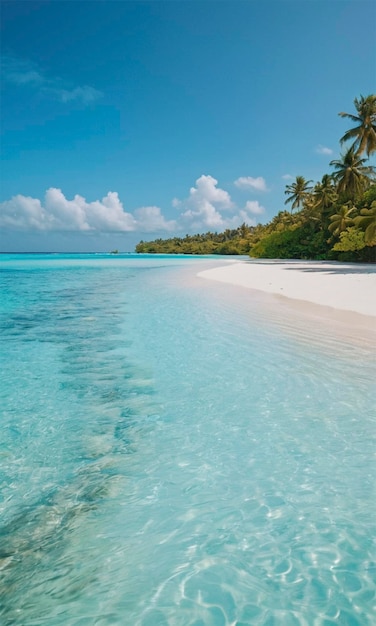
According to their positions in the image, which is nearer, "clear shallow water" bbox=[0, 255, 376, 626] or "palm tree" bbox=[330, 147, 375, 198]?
"clear shallow water" bbox=[0, 255, 376, 626]

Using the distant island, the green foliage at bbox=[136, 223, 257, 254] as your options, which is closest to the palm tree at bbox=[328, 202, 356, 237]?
the distant island

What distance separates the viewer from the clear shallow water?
198 centimetres

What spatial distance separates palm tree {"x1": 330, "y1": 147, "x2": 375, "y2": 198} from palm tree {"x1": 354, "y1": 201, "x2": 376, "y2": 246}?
6.16 metres

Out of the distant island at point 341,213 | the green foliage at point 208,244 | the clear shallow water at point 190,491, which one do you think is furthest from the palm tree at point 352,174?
the green foliage at point 208,244

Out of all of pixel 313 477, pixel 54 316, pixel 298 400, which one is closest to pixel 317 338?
pixel 298 400

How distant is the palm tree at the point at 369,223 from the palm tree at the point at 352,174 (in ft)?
20.2

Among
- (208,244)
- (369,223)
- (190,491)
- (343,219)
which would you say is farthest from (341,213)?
(208,244)

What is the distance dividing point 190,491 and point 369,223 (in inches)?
1094

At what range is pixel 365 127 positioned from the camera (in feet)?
90.9

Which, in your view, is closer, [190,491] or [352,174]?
[190,491]

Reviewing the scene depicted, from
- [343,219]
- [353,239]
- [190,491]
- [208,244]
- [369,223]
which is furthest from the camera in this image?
[208,244]

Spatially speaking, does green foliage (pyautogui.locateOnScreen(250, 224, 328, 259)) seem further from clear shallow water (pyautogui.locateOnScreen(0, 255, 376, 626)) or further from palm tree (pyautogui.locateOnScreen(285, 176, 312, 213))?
clear shallow water (pyautogui.locateOnScreen(0, 255, 376, 626))

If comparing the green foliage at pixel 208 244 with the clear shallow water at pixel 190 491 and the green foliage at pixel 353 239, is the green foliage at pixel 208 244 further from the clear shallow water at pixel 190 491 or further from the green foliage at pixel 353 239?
the clear shallow water at pixel 190 491

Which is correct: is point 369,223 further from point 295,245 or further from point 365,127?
point 295,245
